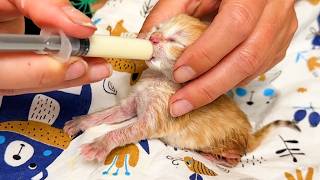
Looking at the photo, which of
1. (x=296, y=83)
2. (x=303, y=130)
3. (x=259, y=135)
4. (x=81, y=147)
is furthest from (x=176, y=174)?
(x=296, y=83)

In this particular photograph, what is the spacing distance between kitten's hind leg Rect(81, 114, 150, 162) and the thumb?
0.94 feet

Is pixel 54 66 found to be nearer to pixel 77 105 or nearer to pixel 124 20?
pixel 77 105

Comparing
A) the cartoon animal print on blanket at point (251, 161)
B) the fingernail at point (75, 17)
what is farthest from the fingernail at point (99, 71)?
the cartoon animal print on blanket at point (251, 161)

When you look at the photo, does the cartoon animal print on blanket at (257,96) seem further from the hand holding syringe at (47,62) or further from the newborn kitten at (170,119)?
the hand holding syringe at (47,62)

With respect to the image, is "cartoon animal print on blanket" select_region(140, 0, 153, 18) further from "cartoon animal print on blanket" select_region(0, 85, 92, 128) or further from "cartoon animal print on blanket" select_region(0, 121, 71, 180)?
"cartoon animal print on blanket" select_region(0, 121, 71, 180)

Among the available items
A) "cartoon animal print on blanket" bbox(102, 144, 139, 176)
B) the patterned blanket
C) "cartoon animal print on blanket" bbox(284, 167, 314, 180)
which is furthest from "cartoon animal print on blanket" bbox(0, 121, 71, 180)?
"cartoon animal print on blanket" bbox(284, 167, 314, 180)

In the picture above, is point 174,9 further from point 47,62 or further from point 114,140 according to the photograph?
point 47,62

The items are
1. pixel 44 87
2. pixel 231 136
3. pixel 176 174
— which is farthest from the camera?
pixel 231 136

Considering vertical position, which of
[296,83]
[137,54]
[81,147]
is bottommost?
[81,147]

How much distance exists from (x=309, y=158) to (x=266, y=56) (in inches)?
13.3

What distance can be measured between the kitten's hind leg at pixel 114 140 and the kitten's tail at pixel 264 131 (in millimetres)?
343

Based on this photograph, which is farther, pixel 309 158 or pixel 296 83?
pixel 296 83

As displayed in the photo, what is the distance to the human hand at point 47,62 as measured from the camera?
35.9 inches

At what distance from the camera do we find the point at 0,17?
3.74 ft
